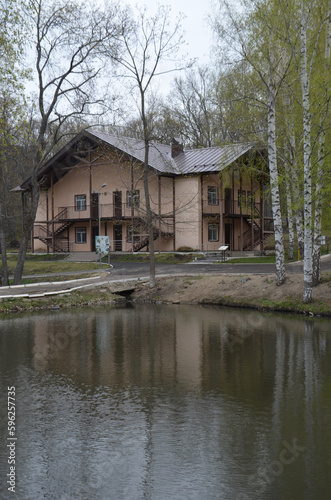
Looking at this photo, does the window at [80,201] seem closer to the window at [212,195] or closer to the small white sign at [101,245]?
the window at [212,195]

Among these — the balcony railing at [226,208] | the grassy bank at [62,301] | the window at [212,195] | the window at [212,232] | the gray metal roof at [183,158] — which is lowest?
the grassy bank at [62,301]

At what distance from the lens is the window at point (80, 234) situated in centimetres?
4450

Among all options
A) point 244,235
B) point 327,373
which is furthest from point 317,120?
point 244,235

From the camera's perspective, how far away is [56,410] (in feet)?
25.2

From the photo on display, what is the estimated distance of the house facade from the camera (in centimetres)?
3741

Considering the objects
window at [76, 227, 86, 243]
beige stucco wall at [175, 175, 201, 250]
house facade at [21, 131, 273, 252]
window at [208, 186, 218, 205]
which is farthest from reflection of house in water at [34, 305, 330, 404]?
window at [76, 227, 86, 243]

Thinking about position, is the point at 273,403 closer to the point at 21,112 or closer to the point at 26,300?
the point at 21,112

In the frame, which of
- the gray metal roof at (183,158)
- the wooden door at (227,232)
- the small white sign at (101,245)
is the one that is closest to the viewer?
the small white sign at (101,245)

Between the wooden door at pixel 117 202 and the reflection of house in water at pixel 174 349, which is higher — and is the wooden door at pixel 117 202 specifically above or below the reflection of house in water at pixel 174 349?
above

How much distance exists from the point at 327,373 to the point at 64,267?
24526mm

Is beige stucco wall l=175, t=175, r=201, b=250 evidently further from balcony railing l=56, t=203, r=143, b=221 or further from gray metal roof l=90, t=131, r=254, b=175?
balcony railing l=56, t=203, r=143, b=221

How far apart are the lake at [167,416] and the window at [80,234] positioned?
30.7 m

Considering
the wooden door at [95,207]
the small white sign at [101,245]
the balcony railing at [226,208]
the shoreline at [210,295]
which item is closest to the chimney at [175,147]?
the balcony railing at [226,208]

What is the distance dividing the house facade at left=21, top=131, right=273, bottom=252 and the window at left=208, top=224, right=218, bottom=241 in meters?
0.07
